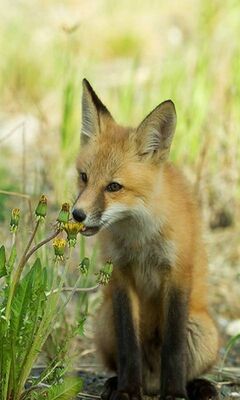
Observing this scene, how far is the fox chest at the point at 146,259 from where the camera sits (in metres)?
4.41

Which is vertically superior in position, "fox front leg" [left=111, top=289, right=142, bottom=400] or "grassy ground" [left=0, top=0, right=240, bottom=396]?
"grassy ground" [left=0, top=0, right=240, bottom=396]

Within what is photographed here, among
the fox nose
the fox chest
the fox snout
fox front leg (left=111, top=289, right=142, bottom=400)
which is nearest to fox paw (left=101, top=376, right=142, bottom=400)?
fox front leg (left=111, top=289, right=142, bottom=400)

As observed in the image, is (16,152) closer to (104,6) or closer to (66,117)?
(66,117)

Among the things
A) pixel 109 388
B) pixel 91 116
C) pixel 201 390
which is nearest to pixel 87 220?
pixel 91 116

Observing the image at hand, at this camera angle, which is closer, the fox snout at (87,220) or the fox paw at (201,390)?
the fox snout at (87,220)

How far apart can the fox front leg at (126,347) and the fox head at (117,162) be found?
44 centimetres

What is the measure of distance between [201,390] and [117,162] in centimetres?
136

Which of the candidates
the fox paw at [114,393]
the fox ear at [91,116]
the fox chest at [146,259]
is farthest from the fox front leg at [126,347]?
the fox ear at [91,116]

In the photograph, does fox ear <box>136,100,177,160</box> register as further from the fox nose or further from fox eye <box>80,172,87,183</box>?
the fox nose

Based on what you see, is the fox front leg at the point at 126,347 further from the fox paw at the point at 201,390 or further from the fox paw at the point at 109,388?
the fox paw at the point at 201,390

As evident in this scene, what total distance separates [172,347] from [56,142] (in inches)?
229

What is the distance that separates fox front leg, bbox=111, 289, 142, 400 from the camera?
4.51 meters

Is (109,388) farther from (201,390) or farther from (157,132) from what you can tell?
(157,132)

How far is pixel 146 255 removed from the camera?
4.44 metres
